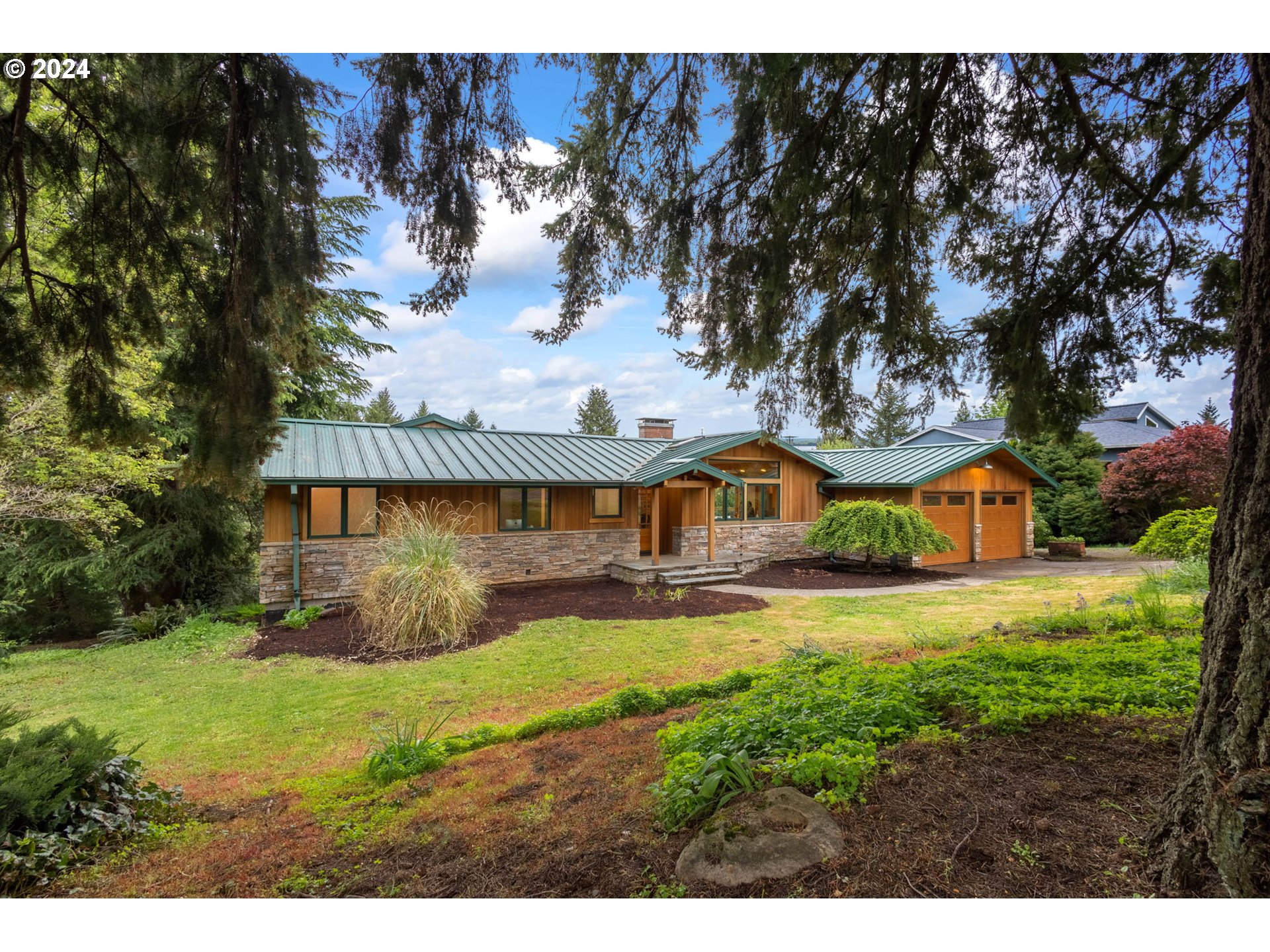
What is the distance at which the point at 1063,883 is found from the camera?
1738mm

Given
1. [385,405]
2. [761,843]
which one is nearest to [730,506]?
[761,843]

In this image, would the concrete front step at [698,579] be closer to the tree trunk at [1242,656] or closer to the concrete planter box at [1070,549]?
the concrete planter box at [1070,549]

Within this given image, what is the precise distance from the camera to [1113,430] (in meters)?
25.3

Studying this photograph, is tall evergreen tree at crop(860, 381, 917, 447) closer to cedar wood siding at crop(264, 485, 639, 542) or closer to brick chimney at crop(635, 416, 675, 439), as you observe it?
cedar wood siding at crop(264, 485, 639, 542)

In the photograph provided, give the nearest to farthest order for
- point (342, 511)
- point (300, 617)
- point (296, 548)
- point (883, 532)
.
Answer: point (300, 617) → point (296, 548) → point (342, 511) → point (883, 532)

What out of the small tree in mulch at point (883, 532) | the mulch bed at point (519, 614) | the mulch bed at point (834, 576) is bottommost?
the mulch bed at point (519, 614)

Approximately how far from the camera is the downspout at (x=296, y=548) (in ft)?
33.2

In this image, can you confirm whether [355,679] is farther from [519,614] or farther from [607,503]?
[607,503]

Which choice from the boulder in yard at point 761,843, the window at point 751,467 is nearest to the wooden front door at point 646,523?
the window at point 751,467

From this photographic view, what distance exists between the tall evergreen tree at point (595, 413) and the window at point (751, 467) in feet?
112

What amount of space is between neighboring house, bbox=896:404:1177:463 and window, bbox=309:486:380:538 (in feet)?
62.8

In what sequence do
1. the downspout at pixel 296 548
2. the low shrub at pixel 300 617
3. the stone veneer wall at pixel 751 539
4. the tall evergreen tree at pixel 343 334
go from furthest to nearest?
the stone veneer wall at pixel 751 539, the tall evergreen tree at pixel 343 334, the downspout at pixel 296 548, the low shrub at pixel 300 617

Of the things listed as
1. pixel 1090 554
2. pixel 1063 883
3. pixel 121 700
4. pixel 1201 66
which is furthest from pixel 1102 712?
pixel 1090 554

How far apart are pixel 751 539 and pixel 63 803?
46.0 ft
